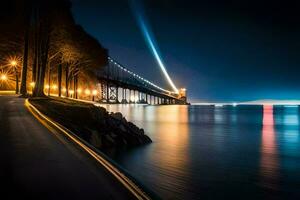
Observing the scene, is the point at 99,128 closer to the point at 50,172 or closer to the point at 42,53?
the point at 50,172

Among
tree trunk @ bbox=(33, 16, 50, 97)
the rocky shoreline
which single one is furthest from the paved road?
tree trunk @ bbox=(33, 16, 50, 97)

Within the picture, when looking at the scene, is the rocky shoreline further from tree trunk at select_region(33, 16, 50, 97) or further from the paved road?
tree trunk at select_region(33, 16, 50, 97)

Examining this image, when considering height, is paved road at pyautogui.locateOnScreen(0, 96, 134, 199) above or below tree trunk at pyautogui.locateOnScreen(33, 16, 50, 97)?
below

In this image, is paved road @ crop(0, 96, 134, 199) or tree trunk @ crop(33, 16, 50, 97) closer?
paved road @ crop(0, 96, 134, 199)

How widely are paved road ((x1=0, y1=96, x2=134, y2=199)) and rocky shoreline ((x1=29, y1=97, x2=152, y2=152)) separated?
24.2ft

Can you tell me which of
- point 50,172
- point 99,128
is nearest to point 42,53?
point 99,128

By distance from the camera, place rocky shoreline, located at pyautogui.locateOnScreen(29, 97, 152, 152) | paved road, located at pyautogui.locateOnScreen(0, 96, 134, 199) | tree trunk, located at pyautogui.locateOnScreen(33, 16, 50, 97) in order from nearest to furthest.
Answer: paved road, located at pyautogui.locateOnScreen(0, 96, 134, 199)
rocky shoreline, located at pyautogui.locateOnScreen(29, 97, 152, 152)
tree trunk, located at pyautogui.locateOnScreen(33, 16, 50, 97)

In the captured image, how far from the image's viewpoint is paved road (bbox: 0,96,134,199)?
731 cm

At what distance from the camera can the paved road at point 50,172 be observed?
7.31 metres

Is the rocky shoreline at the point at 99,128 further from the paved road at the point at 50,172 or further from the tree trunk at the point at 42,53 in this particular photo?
the tree trunk at the point at 42,53

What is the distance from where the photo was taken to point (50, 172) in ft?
29.2

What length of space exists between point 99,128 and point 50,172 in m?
16.0

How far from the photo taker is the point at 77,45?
52250 millimetres

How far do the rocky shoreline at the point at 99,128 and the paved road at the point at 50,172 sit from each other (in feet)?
24.2
